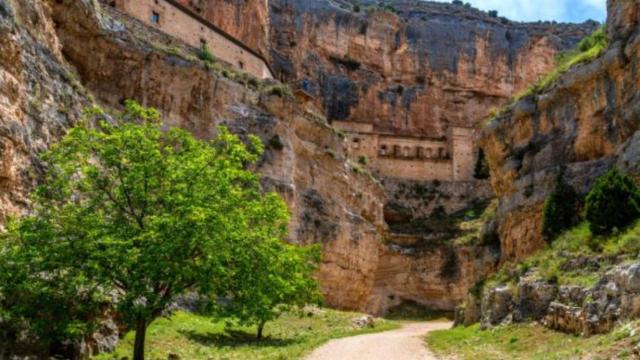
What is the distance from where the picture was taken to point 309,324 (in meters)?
30.5

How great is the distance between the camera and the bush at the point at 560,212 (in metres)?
23.9

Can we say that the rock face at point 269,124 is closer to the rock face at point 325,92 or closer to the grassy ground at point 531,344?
the rock face at point 325,92

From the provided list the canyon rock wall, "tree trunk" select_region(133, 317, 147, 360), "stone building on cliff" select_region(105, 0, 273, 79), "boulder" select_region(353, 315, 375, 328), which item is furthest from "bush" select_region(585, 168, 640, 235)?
"stone building on cliff" select_region(105, 0, 273, 79)

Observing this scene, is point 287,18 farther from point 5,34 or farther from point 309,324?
point 5,34

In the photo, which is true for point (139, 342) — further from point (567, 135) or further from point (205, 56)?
point (205, 56)

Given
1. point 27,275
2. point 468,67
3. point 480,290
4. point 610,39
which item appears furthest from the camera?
point 468,67

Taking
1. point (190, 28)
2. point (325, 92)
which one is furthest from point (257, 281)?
point (325, 92)

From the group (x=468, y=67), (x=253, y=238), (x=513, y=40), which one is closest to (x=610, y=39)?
(x=253, y=238)

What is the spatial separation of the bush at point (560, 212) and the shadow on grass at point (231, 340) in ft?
36.3

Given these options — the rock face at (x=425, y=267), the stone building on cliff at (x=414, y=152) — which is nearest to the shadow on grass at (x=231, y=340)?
the rock face at (x=425, y=267)

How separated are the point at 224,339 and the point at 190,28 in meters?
31.2

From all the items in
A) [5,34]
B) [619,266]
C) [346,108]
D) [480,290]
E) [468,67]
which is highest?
[468,67]

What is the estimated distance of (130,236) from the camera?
1488cm

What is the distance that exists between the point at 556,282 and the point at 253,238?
33.3ft
